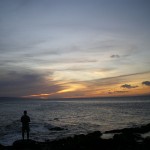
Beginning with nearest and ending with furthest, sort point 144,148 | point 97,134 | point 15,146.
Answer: point 144,148 → point 15,146 → point 97,134

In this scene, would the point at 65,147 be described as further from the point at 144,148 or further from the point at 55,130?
the point at 55,130

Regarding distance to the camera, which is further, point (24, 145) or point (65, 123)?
point (65, 123)

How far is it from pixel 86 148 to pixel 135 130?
1158 centimetres

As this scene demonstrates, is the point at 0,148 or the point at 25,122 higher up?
the point at 25,122

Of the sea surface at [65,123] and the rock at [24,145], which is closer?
the rock at [24,145]

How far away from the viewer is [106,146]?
17000mm

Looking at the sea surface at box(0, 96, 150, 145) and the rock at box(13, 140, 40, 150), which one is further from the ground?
the rock at box(13, 140, 40, 150)

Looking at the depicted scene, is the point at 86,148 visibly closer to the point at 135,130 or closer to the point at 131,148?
the point at 131,148

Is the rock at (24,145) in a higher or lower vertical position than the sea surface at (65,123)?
higher

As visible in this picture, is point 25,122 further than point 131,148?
Yes

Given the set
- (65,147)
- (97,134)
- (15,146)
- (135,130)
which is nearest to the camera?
(65,147)

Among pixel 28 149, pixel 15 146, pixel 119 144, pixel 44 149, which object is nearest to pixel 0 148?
pixel 15 146

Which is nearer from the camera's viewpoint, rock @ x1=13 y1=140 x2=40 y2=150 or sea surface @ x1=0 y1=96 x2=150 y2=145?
rock @ x1=13 y1=140 x2=40 y2=150

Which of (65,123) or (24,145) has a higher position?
(24,145)
